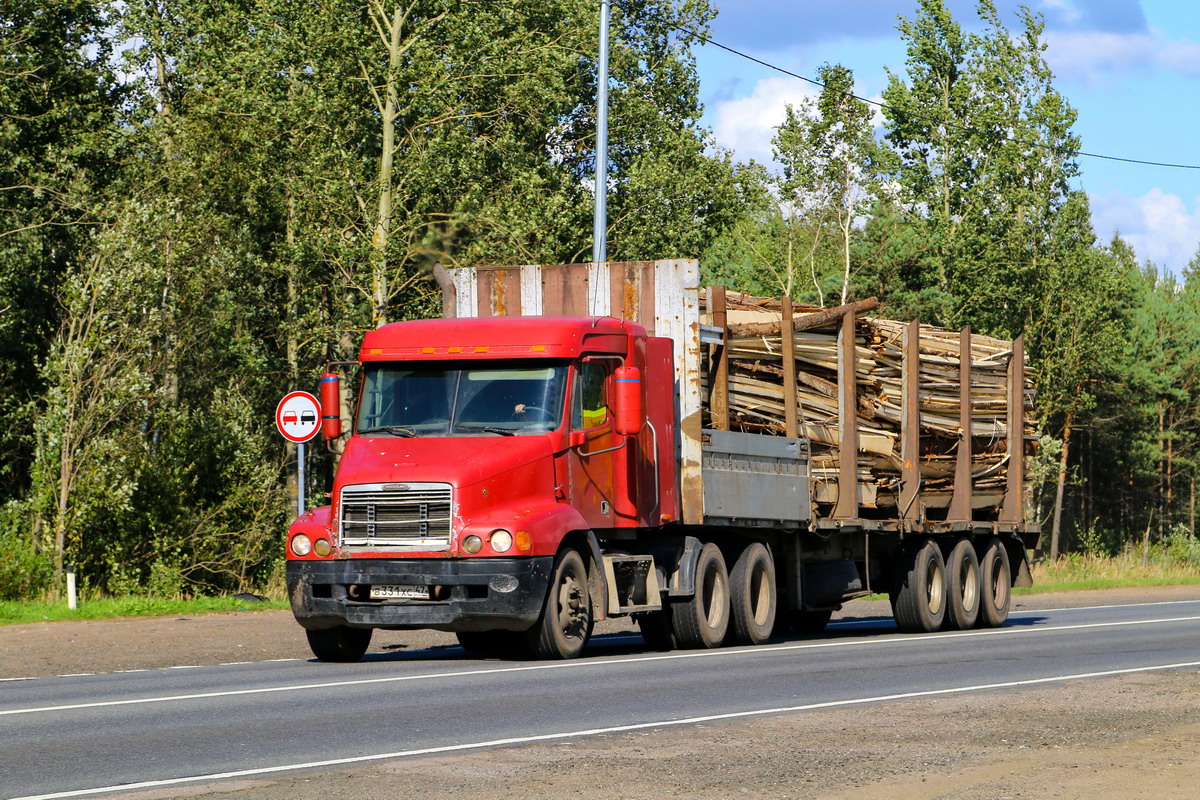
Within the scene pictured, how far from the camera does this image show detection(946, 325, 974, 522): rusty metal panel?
22.5m

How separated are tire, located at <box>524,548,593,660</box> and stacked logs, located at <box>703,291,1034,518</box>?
3.39 meters

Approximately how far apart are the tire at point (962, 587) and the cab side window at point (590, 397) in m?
8.07

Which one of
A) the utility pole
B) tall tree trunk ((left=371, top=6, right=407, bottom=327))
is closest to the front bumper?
the utility pole

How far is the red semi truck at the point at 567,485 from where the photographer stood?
14.9 m

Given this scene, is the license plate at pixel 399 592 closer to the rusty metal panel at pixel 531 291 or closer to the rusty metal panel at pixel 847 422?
the rusty metal panel at pixel 531 291

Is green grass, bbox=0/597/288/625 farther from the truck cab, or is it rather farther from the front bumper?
the front bumper

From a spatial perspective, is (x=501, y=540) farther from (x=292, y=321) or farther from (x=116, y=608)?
(x=292, y=321)

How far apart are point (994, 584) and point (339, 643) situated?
37.2 ft

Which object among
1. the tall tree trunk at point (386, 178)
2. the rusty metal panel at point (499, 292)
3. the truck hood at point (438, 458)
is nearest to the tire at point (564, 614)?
the truck hood at point (438, 458)

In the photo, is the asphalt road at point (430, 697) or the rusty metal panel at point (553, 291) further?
the rusty metal panel at point (553, 291)

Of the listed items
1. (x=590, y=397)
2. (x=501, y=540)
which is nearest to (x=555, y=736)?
(x=501, y=540)

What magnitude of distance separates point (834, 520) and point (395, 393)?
6.18 meters

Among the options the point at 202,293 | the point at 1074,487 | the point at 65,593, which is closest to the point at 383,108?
the point at 202,293

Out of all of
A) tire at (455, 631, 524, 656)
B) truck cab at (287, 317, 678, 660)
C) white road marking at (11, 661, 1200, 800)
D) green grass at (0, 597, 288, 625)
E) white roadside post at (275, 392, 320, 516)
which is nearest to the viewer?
white road marking at (11, 661, 1200, 800)
